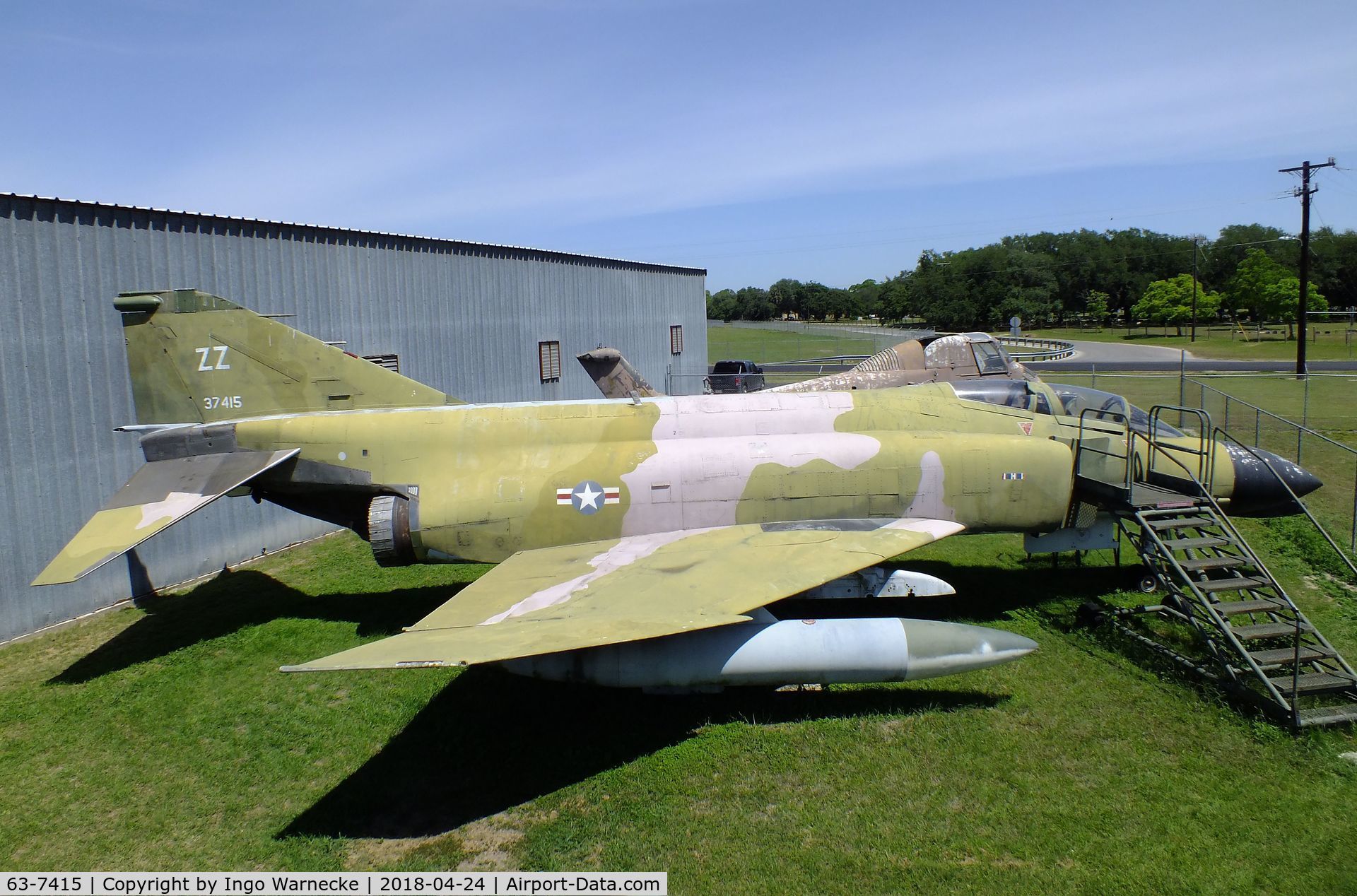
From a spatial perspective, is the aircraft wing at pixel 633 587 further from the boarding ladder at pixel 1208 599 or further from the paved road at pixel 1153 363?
the paved road at pixel 1153 363

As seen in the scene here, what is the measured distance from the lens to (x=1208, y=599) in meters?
8.06

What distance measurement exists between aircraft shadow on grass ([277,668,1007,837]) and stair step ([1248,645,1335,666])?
2352 millimetres

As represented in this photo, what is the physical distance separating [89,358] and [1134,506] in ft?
44.9

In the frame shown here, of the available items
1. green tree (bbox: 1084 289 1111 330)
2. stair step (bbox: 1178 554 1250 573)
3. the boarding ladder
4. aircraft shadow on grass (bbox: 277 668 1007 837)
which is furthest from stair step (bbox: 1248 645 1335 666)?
green tree (bbox: 1084 289 1111 330)

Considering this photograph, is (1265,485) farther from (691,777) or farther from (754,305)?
(754,305)

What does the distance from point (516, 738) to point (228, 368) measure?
6581 mm

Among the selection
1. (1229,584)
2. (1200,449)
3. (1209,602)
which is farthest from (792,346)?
(1209,602)

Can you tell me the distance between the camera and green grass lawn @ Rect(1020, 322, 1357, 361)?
49.2m

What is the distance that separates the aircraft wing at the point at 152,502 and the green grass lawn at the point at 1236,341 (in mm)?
54248

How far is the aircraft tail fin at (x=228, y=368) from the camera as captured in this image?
1035cm

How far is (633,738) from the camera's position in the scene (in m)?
7.50

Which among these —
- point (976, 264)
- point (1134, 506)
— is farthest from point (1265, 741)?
point (976, 264)

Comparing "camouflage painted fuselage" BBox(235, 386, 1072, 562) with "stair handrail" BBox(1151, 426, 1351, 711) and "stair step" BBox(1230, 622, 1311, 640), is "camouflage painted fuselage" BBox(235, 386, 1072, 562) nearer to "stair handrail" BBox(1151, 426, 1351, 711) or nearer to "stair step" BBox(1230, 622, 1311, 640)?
"stair handrail" BBox(1151, 426, 1351, 711)

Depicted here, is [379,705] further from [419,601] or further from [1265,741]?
[1265,741]
